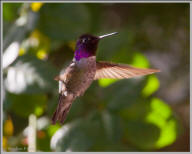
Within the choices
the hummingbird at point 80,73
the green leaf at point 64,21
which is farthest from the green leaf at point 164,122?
the hummingbird at point 80,73

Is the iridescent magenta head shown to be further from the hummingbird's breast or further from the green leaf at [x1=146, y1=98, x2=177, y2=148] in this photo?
the green leaf at [x1=146, y1=98, x2=177, y2=148]

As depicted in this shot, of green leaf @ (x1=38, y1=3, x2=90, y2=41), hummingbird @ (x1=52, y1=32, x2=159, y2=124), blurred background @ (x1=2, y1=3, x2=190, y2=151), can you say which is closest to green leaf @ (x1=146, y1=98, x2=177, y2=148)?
blurred background @ (x1=2, y1=3, x2=190, y2=151)

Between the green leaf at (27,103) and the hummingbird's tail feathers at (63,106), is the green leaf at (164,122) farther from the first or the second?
the hummingbird's tail feathers at (63,106)

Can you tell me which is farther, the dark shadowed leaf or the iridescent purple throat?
the dark shadowed leaf

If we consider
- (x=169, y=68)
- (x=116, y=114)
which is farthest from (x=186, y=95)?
(x=116, y=114)

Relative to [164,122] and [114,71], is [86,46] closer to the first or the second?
[114,71]

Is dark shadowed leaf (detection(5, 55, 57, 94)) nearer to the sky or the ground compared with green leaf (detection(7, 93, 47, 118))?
nearer to the sky
